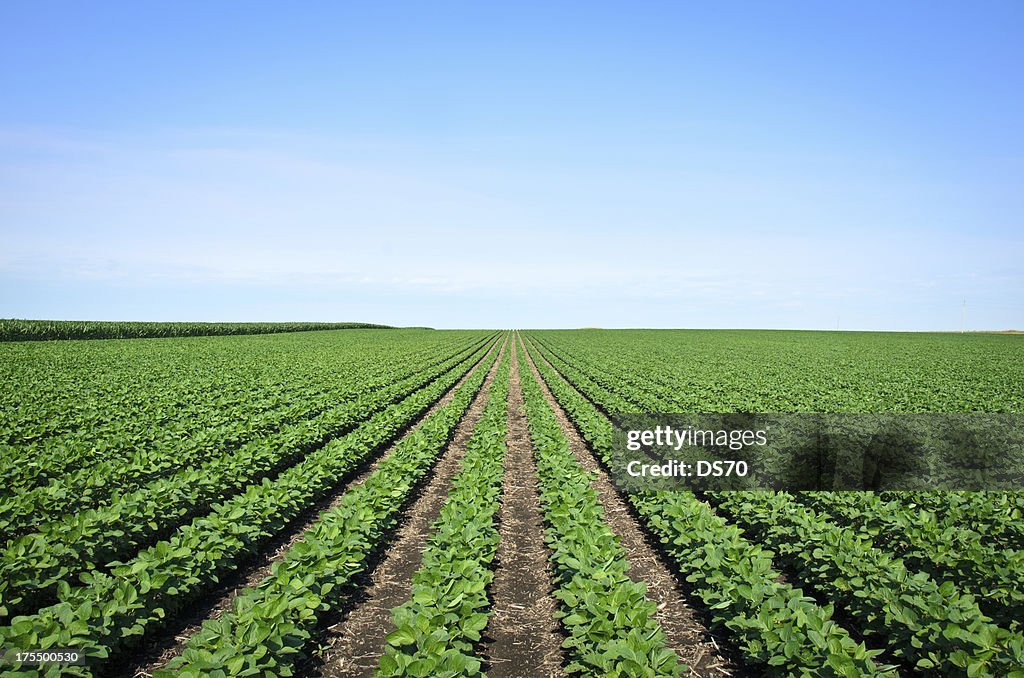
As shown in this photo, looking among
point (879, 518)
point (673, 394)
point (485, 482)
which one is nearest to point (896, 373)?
point (673, 394)

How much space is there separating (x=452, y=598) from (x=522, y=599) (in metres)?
1.54

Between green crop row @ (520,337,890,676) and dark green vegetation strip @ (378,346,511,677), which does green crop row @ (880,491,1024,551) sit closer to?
green crop row @ (520,337,890,676)

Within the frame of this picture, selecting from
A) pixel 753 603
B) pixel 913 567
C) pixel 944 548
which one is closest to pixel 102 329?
pixel 753 603

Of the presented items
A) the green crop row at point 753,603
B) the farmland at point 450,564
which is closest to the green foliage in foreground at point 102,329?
the farmland at point 450,564

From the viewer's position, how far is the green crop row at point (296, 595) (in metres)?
4.34

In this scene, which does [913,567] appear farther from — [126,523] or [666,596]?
[126,523]

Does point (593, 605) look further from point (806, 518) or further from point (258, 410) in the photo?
point (258, 410)

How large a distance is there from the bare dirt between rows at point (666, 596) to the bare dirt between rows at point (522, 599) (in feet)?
3.92

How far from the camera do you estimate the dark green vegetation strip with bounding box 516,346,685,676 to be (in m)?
4.45

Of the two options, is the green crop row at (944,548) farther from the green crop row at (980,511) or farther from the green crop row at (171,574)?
the green crop row at (171,574)

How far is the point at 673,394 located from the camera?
18641mm

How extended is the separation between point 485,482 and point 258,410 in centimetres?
877

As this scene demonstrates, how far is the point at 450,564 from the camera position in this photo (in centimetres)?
596

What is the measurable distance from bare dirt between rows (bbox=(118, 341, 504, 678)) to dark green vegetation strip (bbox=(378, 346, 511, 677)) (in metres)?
2.07
